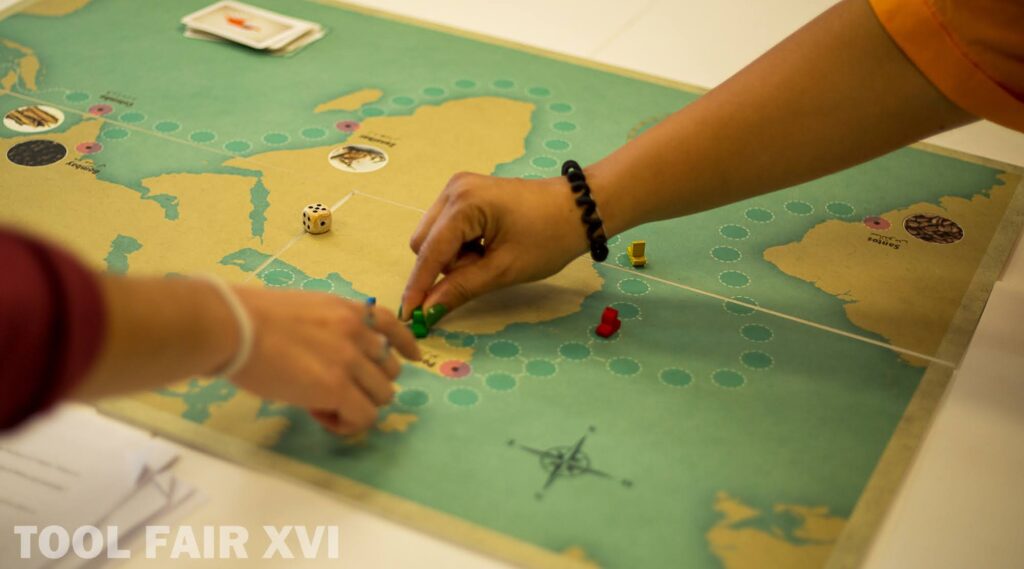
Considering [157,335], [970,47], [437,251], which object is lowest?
[437,251]

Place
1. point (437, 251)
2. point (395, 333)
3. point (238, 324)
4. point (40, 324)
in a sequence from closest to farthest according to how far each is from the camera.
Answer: point (40, 324), point (238, 324), point (395, 333), point (437, 251)

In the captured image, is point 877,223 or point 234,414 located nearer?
point 234,414

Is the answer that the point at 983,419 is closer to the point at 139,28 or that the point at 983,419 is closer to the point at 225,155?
the point at 225,155

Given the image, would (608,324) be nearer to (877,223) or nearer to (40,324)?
(877,223)

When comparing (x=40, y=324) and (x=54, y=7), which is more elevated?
(x=40, y=324)

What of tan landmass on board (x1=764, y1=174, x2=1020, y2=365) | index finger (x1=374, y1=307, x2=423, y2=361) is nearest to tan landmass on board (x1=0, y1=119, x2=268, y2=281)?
index finger (x1=374, y1=307, x2=423, y2=361)

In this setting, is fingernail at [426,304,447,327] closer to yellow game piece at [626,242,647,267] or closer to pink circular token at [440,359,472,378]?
pink circular token at [440,359,472,378]

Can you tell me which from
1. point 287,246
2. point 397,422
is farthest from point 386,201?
point 397,422
